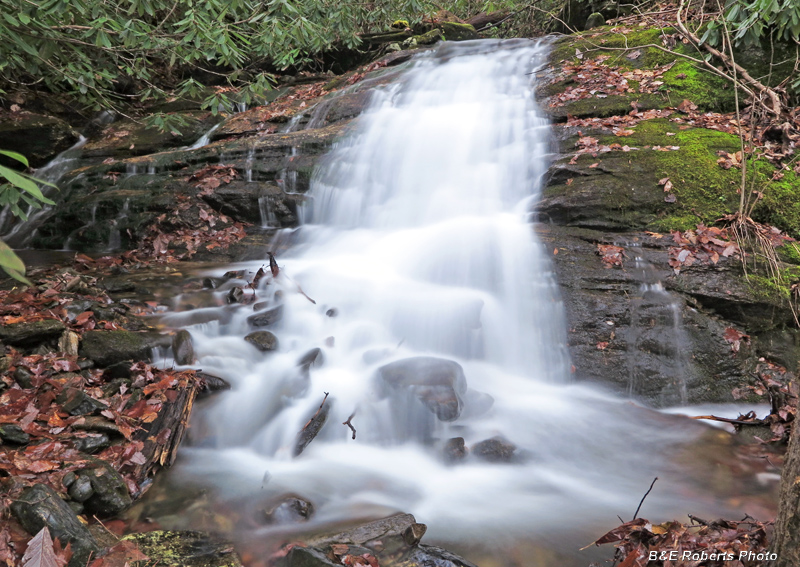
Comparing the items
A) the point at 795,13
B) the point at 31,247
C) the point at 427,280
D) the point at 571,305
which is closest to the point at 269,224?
the point at 427,280

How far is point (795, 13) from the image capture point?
5727mm

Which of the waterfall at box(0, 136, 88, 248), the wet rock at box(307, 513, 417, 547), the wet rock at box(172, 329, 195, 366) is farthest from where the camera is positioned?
the waterfall at box(0, 136, 88, 248)

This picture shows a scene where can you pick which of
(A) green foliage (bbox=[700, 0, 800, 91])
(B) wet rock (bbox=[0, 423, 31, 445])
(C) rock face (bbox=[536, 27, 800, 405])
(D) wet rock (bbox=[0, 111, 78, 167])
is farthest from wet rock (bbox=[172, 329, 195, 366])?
(D) wet rock (bbox=[0, 111, 78, 167])

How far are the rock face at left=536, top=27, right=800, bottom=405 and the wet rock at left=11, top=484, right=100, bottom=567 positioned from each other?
159 inches

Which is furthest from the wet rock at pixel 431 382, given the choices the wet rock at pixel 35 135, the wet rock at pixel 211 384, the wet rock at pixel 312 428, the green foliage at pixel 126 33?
the wet rock at pixel 35 135

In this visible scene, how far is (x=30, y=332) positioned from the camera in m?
4.07

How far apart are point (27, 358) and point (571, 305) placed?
4.92 meters

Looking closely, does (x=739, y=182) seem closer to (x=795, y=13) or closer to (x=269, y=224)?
(x=795, y=13)

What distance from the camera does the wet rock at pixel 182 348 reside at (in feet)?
14.4

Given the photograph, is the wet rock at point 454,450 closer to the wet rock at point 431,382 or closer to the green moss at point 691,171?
the wet rock at point 431,382

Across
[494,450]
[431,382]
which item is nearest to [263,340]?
[431,382]

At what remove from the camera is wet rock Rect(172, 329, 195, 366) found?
440 cm

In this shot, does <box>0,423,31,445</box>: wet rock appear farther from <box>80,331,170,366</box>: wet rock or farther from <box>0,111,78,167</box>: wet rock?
<box>0,111,78,167</box>: wet rock

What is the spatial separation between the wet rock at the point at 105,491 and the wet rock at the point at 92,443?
0.87 ft
